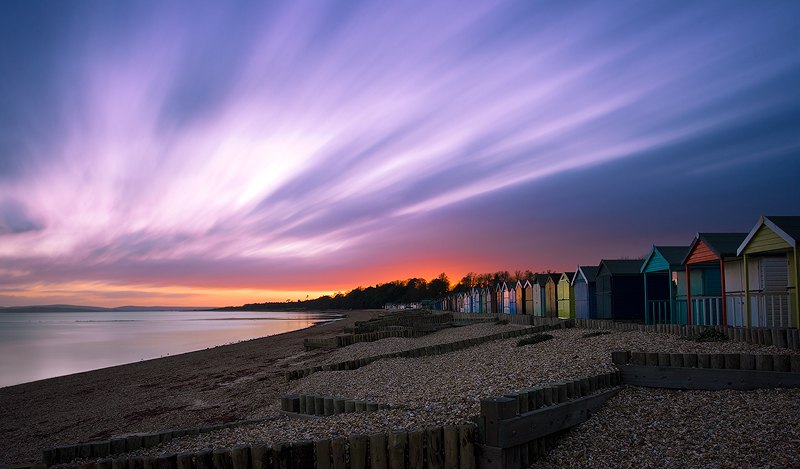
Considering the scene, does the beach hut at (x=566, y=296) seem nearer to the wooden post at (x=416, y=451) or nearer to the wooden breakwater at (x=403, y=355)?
the wooden breakwater at (x=403, y=355)

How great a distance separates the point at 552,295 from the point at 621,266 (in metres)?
7.83

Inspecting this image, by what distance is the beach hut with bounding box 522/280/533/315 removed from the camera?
3716 cm

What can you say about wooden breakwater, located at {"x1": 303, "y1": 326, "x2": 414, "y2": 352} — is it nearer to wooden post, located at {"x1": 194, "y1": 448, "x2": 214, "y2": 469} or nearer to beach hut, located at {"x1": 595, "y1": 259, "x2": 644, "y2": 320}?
beach hut, located at {"x1": 595, "y1": 259, "x2": 644, "y2": 320}

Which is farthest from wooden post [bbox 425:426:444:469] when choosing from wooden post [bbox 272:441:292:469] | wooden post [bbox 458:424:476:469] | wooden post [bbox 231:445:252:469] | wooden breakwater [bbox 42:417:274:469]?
wooden breakwater [bbox 42:417:274:469]

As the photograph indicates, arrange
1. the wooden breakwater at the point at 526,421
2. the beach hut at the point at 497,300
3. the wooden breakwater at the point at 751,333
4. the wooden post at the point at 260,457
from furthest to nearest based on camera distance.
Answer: the beach hut at the point at 497,300 → the wooden breakwater at the point at 751,333 → the wooden breakwater at the point at 526,421 → the wooden post at the point at 260,457

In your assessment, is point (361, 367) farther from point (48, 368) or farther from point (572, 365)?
point (48, 368)

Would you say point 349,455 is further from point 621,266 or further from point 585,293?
point 585,293

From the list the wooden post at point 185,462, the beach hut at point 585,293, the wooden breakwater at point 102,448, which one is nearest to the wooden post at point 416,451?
the wooden post at point 185,462

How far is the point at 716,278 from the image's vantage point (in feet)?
66.1

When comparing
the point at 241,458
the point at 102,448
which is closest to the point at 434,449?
the point at 241,458

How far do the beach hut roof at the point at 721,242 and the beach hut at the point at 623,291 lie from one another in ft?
25.9

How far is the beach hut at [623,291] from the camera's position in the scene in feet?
84.9

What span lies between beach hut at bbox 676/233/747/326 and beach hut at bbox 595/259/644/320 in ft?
16.9

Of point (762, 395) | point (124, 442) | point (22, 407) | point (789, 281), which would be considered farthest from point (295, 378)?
point (789, 281)
